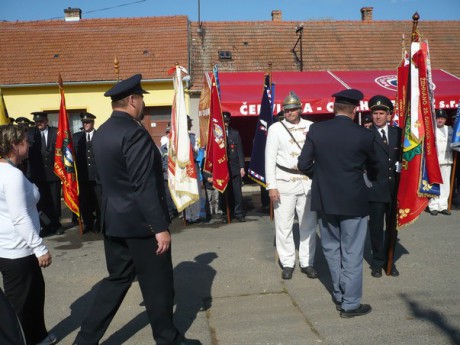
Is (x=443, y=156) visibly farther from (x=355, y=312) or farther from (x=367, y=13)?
(x=367, y=13)

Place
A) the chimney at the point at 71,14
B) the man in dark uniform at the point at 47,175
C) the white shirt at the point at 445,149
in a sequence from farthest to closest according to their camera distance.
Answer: the chimney at the point at 71,14 < the white shirt at the point at 445,149 < the man in dark uniform at the point at 47,175

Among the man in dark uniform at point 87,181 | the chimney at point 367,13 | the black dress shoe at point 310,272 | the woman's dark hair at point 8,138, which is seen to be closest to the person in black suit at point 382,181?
the black dress shoe at point 310,272

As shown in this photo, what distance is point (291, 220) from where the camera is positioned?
498 cm

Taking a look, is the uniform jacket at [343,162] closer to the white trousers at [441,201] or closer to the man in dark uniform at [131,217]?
the man in dark uniform at [131,217]

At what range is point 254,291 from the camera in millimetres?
4598

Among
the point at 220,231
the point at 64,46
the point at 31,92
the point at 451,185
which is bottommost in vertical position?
the point at 220,231

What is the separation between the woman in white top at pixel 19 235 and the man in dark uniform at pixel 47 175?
16.0 feet

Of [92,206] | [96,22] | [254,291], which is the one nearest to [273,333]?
[254,291]

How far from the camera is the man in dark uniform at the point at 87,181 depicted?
25.8 ft

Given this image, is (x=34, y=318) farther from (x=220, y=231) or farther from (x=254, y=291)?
(x=220, y=231)

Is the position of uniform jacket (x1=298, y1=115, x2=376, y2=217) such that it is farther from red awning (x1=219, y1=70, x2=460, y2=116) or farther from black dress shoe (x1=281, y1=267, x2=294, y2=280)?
red awning (x1=219, y1=70, x2=460, y2=116)

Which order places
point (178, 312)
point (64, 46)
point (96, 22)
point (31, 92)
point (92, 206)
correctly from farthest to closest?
point (96, 22), point (64, 46), point (31, 92), point (92, 206), point (178, 312)

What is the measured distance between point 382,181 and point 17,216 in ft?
12.2

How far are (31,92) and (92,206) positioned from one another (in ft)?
27.7
